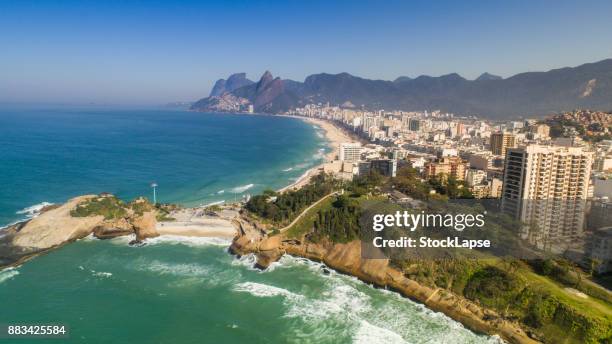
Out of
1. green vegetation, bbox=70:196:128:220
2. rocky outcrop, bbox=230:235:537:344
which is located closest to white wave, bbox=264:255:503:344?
rocky outcrop, bbox=230:235:537:344

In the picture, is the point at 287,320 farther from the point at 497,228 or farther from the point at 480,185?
the point at 480,185

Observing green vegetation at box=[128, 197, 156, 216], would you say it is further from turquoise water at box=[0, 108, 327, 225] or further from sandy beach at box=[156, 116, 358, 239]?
turquoise water at box=[0, 108, 327, 225]

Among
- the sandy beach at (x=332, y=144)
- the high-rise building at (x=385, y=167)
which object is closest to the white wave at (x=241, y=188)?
the sandy beach at (x=332, y=144)

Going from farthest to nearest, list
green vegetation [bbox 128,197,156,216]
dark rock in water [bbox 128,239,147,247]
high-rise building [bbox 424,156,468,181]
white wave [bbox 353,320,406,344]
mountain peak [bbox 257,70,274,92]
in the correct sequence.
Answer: mountain peak [bbox 257,70,274,92], high-rise building [bbox 424,156,468,181], green vegetation [bbox 128,197,156,216], dark rock in water [bbox 128,239,147,247], white wave [bbox 353,320,406,344]

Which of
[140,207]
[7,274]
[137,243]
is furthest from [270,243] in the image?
[7,274]

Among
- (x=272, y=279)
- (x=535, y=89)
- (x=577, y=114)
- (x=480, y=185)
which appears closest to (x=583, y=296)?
(x=272, y=279)

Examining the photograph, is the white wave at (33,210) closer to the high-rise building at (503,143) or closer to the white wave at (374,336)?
the white wave at (374,336)
